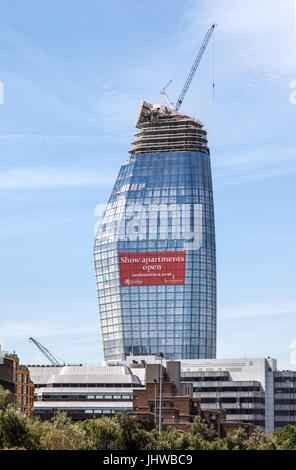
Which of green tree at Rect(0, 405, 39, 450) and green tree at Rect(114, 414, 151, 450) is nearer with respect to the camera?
green tree at Rect(0, 405, 39, 450)

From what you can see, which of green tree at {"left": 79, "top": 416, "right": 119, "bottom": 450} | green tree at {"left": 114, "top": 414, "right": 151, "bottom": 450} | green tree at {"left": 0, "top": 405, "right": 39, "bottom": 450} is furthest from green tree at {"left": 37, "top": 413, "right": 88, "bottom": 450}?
green tree at {"left": 114, "top": 414, "right": 151, "bottom": 450}

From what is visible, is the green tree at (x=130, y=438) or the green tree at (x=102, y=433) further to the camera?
the green tree at (x=130, y=438)

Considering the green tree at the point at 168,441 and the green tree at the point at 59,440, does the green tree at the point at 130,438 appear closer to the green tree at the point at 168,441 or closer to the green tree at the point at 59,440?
the green tree at the point at 168,441

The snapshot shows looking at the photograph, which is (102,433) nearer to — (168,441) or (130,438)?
(130,438)

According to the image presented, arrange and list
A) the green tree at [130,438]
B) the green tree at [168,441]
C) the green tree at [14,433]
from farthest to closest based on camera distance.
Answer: the green tree at [168,441] < the green tree at [130,438] < the green tree at [14,433]

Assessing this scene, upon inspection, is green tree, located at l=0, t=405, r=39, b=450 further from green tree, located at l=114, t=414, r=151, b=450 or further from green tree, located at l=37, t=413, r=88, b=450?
green tree, located at l=114, t=414, r=151, b=450

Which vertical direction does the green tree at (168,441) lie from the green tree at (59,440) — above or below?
below

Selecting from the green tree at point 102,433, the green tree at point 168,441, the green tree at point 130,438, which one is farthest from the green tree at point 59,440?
the green tree at point 168,441

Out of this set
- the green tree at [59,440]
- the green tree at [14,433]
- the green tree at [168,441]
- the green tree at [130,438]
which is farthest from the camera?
the green tree at [168,441]
